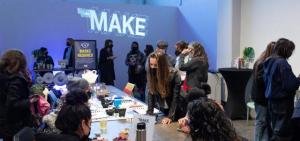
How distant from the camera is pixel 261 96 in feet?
13.0

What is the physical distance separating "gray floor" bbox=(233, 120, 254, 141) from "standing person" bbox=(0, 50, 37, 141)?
325cm

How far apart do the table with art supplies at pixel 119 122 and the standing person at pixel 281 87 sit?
3.33 feet

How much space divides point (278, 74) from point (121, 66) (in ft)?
19.2

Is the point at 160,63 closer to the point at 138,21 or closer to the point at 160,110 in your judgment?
the point at 160,110

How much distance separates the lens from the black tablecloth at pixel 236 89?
Answer: 19.8ft

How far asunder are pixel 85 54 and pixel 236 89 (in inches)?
140

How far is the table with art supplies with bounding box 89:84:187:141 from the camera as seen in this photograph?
285cm

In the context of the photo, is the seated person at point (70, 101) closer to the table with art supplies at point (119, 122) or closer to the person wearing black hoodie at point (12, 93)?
the person wearing black hoodie at point (12, 93)

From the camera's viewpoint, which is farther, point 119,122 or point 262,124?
point 262,124

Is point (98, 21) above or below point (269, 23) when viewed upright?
above

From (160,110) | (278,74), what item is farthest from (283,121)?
(160,110)

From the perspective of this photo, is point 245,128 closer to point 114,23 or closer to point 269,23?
point 269,23

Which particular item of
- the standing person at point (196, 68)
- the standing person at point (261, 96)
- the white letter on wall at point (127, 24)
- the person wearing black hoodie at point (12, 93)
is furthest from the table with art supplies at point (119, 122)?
the white letter on wall at point (127, 24)

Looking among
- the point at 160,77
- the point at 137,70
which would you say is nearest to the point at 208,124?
the point at 160,77
